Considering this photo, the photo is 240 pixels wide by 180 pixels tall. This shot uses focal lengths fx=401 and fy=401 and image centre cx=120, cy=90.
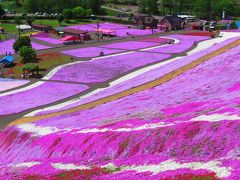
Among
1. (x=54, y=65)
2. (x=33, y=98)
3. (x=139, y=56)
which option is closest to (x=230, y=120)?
(x=33, y=98)

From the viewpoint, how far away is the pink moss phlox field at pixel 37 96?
186ft

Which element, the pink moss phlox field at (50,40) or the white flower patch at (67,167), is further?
the pink moss phlox field at (50,40)

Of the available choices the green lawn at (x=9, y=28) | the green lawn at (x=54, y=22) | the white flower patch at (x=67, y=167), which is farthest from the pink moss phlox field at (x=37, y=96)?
the green lawn at (x=54, y=22)

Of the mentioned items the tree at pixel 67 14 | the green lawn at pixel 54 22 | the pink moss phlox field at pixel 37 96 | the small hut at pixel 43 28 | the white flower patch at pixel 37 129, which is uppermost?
the tree at pixel 67 14

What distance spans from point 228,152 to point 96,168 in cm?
788

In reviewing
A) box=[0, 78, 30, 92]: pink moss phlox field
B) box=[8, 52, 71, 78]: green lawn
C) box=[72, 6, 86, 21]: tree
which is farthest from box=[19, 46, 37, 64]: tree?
box=[72, 6, 86, 21]: tree

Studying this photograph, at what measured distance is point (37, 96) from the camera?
2446 inches

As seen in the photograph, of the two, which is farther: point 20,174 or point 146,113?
point 146,113

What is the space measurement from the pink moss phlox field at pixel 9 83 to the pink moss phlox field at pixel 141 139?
24.3m

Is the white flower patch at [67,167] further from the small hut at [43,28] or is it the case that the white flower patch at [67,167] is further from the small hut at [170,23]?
the small hut at [170,23]

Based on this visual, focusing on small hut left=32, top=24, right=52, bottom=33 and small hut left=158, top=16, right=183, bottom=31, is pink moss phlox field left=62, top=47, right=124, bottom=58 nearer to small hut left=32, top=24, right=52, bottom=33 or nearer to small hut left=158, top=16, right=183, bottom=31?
small hut left=32, top=24, right=52, bottom=33

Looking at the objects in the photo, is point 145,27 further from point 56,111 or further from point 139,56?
point 56,111

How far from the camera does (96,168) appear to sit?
2448 centimetres

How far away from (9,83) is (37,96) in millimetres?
11136
